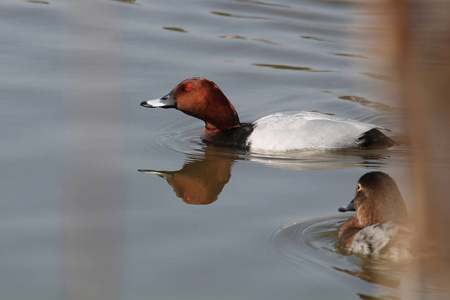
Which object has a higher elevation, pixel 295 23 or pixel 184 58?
pixel 295 23

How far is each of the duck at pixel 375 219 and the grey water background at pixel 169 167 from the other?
0.37 feet

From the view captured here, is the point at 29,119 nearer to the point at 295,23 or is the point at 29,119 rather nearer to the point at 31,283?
the point at 31,283

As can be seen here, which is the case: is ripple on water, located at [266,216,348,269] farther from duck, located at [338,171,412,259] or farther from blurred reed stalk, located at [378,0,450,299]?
blurred reed stalk, located at [378,0,450,299]

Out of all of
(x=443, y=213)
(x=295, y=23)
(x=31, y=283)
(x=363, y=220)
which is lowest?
(x=31, y=283)

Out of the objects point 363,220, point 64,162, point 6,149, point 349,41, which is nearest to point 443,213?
point 363,220

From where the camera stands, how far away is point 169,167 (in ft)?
22.4

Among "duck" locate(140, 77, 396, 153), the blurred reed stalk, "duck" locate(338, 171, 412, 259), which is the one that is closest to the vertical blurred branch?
the blurred reed stalk

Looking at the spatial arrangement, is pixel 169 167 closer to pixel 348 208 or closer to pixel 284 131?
pixel 284 131

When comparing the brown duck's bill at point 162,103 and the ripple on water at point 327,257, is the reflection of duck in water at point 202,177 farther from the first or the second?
the ripple on water at point 327,257

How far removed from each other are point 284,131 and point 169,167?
48.9 inches

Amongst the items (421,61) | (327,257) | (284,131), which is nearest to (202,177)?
(284,131)

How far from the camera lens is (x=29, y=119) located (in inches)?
308

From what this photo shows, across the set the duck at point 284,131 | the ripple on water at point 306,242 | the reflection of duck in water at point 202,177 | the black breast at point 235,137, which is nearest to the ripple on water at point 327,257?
the ripple on water at point 306,242

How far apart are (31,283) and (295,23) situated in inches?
393
